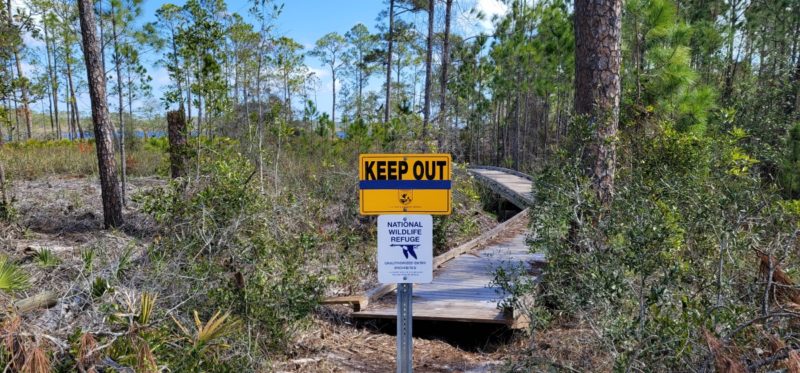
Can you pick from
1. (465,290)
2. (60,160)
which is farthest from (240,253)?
(60,160)

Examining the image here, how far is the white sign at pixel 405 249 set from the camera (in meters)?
3.09

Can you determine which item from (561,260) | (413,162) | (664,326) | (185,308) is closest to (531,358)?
(664,326)

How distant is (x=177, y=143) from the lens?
880 cm

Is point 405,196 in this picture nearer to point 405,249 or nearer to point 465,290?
point 405,249

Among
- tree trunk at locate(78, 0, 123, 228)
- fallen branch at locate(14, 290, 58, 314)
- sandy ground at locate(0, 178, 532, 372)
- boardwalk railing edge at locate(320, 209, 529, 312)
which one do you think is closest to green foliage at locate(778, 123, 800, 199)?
boardwalk railing edge at locate(320, 209, 529, 312)

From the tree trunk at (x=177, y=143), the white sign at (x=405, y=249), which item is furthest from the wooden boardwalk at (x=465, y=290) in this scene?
the tree trunk at (x=177, y=143)

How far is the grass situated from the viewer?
1504 cm

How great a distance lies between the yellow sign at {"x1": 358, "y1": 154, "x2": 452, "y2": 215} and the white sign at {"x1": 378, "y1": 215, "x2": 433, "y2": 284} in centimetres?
6

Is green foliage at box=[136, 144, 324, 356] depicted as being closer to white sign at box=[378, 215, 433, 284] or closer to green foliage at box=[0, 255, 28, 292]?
green foliage at box=[0, 255, 28, 292]

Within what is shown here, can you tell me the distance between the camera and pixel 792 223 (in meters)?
3.66

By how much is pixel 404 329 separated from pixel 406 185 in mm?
814

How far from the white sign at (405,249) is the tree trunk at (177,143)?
5993mm

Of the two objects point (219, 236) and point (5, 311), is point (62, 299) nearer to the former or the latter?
point (5, 311)

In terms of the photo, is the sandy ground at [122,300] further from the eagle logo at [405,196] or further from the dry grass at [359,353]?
the eagle logo at [405,196]
